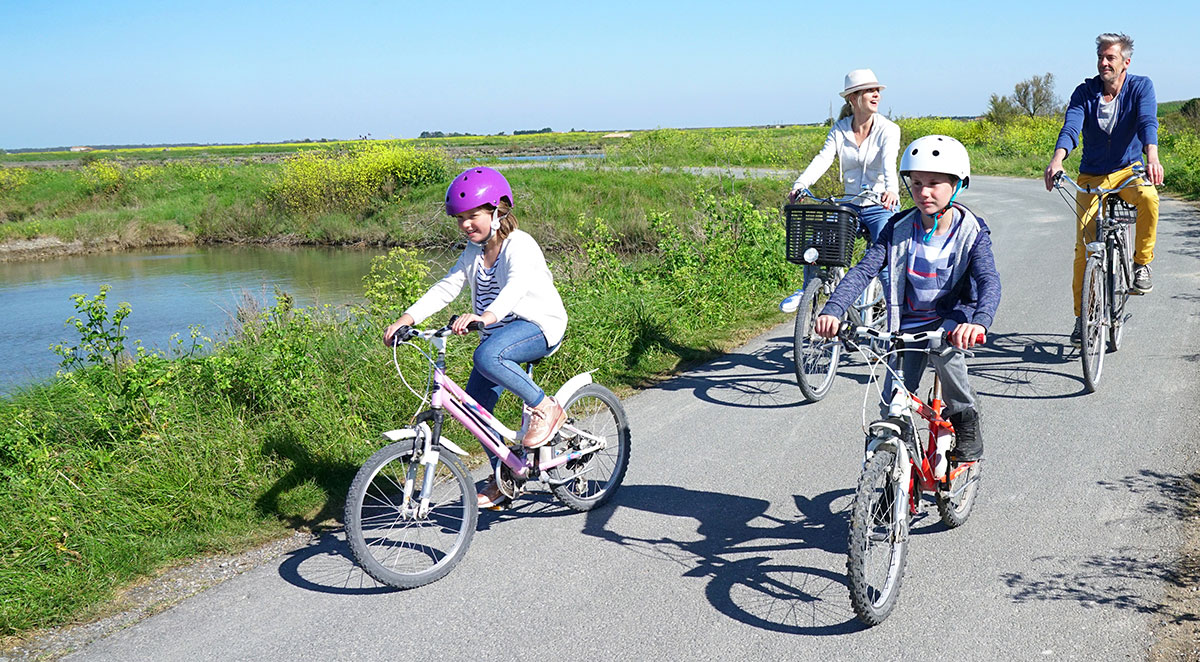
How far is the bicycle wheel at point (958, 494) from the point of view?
421 centimetres

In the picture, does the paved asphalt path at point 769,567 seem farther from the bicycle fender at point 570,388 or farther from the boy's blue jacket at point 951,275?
the boy's blue jacket at point 951,275

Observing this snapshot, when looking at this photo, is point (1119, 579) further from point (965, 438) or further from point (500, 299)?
point (500, 299)

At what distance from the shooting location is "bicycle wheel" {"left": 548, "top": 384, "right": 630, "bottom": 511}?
15.9ft

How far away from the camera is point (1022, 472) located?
16.8ft

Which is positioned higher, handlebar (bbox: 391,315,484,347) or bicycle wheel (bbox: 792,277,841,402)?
handlebar (bbox: 391,315,484,347)

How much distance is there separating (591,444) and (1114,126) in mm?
5004

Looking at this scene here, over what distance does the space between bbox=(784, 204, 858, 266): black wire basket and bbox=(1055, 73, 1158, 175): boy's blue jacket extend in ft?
6.33

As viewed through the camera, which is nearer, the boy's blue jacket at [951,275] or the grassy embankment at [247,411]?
the boy's blue jacket at [951,275]

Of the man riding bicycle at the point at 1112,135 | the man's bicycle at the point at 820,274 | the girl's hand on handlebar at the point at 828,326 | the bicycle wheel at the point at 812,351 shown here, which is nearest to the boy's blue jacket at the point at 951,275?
the girl's hand on handlebar at the point at 828,326

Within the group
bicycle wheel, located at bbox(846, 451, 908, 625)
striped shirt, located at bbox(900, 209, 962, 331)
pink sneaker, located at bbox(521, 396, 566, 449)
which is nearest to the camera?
bicycle wheel, located at bbox(846, 451, 908, 625)

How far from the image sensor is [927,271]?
3951 mm

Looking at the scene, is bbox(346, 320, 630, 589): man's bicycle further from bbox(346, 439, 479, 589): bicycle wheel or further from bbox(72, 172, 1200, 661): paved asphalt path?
bbox(72, 172, 1200, 661): paved asphalt path

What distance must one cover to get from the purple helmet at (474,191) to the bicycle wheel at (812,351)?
2.94 m

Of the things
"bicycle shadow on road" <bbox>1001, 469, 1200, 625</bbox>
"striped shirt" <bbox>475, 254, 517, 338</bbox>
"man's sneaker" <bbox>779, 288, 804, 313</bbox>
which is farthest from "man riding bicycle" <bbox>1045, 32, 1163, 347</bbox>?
"striped shirt" <bbox>475, 254, 517, 338</bbox>
